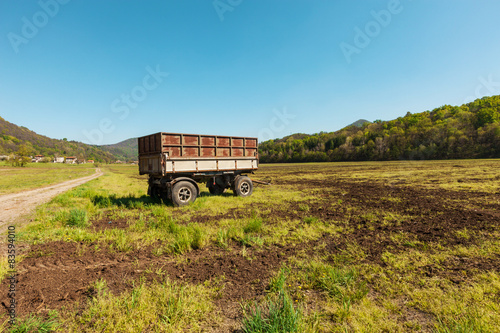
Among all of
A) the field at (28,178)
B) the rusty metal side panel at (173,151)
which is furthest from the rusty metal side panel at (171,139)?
the field at (28,178)

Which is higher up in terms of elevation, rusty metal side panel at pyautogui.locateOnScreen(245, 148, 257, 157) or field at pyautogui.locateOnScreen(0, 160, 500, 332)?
rusty metal side panel at pyautogui.locateOnScreen(245, 148, 257, 157)

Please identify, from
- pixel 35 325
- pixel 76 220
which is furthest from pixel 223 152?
pixel 35 325

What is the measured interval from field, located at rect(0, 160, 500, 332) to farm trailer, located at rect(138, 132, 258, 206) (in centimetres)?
269

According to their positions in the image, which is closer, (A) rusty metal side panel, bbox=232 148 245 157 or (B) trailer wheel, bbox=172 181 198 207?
(B) trailer wheel, bbox=172 181 198 207

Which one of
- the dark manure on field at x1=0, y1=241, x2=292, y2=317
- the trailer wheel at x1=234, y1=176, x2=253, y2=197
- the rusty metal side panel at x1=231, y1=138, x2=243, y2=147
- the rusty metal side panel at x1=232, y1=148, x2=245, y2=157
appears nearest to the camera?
the dark manure on field at x1=0, y1=241, x2=292, y2=317

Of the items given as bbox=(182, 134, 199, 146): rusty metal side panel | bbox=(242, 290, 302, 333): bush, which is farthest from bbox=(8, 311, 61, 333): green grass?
bbox=(182, 134, 199, 146): rusty metal side panel

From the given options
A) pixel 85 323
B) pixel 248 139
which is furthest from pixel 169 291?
pixel 248 139

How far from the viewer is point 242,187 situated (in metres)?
12.1

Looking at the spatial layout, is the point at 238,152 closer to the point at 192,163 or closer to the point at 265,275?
the point at 192,163

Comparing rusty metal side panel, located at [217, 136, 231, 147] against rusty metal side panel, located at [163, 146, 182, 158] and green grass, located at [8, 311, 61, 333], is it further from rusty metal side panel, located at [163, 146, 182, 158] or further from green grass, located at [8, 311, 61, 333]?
green grass, located at [8, 311, 61, 333]

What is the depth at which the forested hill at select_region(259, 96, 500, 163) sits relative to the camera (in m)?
72.6

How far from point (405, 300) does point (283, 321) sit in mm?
1916

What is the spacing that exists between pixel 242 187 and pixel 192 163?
3.21 meters

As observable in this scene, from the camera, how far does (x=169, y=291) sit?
3086 mm
